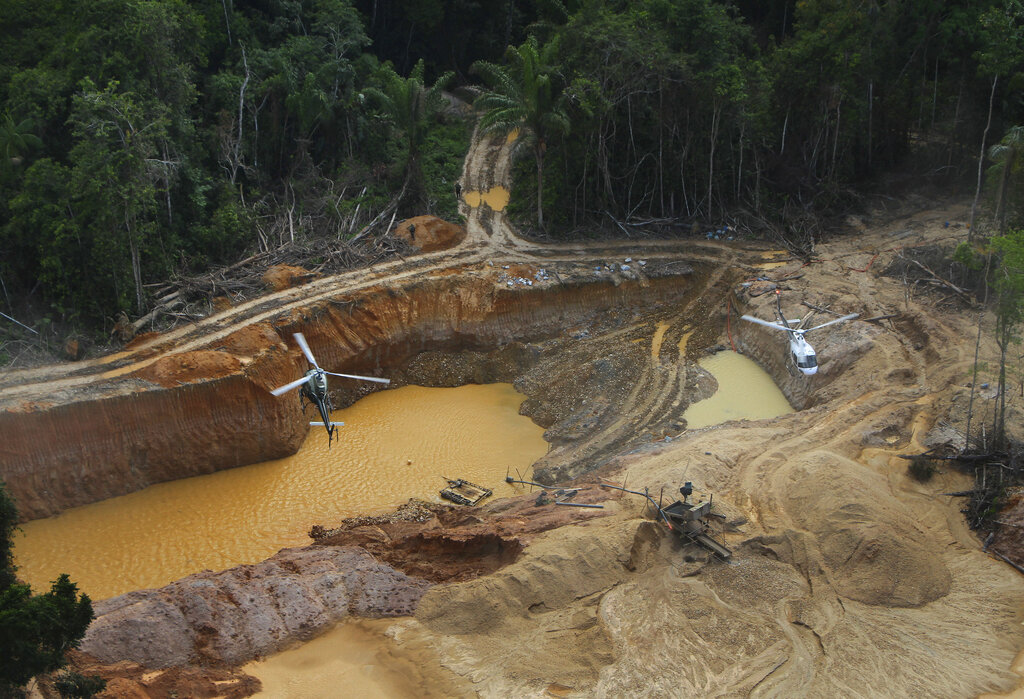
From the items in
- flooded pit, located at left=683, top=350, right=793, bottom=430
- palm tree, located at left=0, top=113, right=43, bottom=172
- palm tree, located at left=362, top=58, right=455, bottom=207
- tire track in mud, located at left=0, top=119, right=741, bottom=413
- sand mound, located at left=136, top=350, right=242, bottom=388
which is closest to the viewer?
tire track in mud, located at left=0, top=119, right=741, bottom=413

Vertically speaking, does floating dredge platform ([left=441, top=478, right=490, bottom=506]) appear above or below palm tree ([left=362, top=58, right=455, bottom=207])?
below

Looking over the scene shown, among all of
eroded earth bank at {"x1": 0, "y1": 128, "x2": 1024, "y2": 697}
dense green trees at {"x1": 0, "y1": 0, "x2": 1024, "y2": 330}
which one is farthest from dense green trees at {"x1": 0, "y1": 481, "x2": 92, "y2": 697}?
dense green trees at {"x1": 0, "y1": 0, "x2": 1024, "y2": 330}

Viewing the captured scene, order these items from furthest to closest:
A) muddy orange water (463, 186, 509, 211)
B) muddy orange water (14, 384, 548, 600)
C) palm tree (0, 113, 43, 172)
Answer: muddy orange water (463, 186, 509, 211) < palm tree (0, 113, 43, 172) < muddy orange water (14, 384, 548, 600)

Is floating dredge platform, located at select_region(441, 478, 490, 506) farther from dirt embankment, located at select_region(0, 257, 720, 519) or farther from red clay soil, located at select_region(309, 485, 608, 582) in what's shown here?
dirt embankment, located at select_region(0, 257, 720, 519)

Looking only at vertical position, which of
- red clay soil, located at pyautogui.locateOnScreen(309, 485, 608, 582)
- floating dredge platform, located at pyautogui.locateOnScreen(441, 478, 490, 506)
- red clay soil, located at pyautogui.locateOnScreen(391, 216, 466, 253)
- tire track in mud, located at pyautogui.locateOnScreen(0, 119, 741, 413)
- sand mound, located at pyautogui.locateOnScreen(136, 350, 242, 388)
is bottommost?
floating dredge platform, located at pyautogui.locateOnScreen(441, 478, 490, 506)

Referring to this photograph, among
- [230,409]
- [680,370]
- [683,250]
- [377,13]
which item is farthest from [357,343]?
[377,13]

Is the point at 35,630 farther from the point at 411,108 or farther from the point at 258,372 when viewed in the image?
the point at 411,108

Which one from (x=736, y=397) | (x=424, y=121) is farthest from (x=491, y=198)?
(x=736, y=397)
